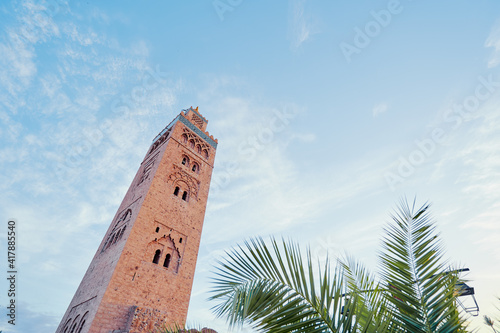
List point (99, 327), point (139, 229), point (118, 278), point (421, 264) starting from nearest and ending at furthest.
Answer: point (421, 264)
point (99, 327)
point (118, 278)
point (139, 229)

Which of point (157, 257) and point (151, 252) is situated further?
point (157, 257)

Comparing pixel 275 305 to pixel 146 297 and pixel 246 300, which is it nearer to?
pixel 246 300

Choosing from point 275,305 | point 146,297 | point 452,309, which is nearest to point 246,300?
point 275,305

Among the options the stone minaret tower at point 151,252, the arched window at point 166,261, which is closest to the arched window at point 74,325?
the stone minaret tower at point 151,252

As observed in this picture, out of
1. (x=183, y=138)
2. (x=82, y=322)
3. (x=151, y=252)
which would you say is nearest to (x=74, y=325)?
(x=82, y=322)

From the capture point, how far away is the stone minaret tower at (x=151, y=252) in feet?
31.9

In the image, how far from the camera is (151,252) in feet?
38.8

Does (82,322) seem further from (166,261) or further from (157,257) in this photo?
(166,261)

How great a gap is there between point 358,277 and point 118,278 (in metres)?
10.0

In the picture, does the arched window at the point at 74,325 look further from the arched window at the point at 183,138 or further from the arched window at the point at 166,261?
the arched window at the point at 183,138

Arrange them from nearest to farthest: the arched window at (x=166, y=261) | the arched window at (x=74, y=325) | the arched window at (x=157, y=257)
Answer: the arched window at (x=74, y=325), the arched window at (x=157, y=257), the arched window at (x=166, y=261)

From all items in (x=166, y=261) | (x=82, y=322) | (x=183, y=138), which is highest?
(x=183, y=138)

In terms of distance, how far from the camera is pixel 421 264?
2098 mm

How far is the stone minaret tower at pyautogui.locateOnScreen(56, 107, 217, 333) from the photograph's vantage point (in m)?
9.73
